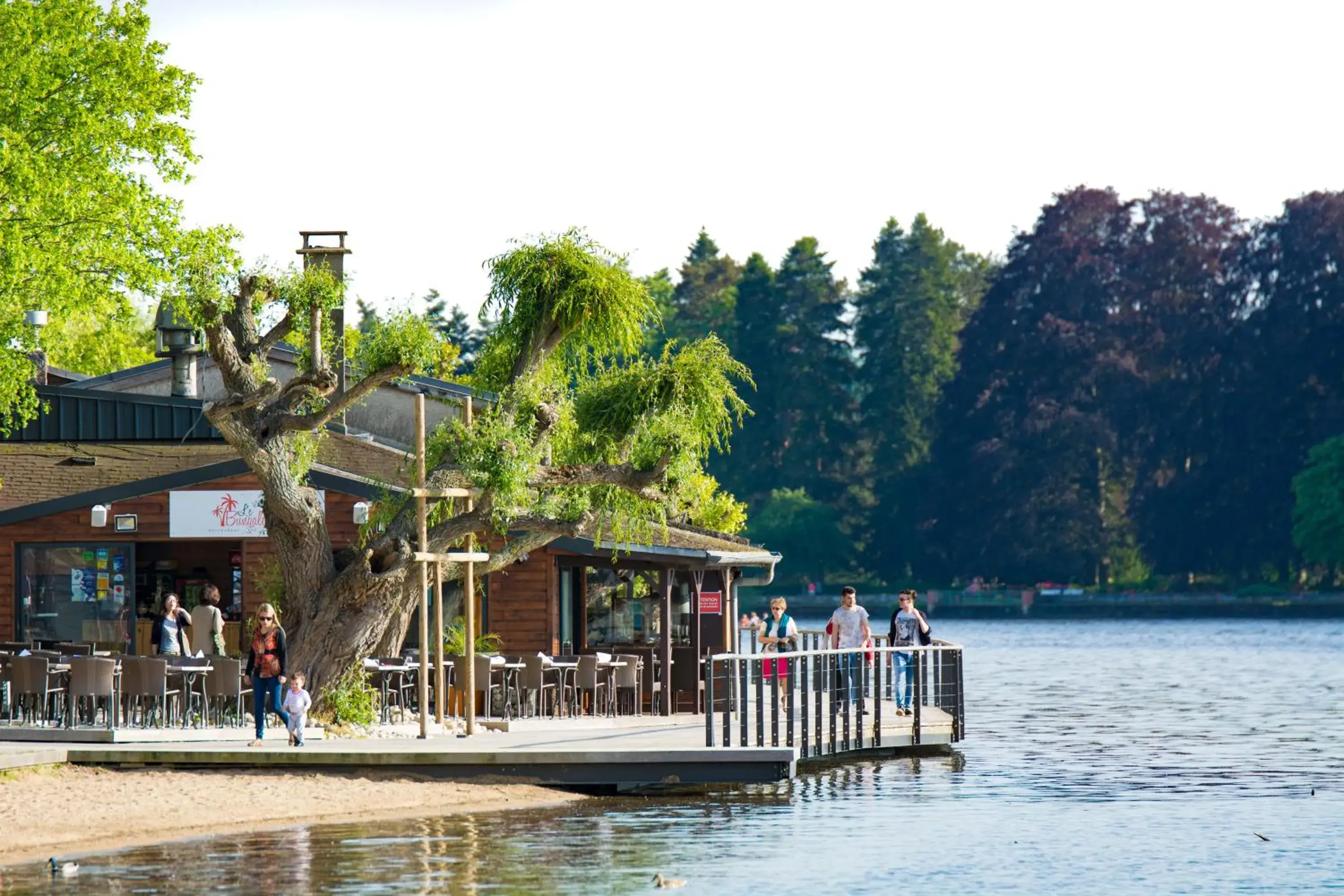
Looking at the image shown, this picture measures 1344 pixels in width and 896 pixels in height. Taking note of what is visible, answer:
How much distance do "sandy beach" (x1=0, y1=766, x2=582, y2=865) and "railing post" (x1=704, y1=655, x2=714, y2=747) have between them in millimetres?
1323

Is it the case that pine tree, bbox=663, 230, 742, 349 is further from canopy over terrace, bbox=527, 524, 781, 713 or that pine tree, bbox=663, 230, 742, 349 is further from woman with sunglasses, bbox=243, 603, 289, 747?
woman with sunglasses, bbox=243, 603, 289, 747

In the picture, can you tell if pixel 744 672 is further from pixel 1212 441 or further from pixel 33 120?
pixel 1212 441

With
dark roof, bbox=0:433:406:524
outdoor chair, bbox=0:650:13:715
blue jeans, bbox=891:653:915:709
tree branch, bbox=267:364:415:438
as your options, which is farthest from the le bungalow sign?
blue jeans, bbox=891:653:915:709

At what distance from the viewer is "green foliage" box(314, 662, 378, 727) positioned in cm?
2259

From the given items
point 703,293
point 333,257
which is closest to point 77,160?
point 333,257

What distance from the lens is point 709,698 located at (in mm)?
21062

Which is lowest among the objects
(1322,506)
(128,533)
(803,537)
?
(128,533)

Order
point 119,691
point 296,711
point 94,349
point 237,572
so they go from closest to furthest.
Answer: point 296,711, point 119,691, point 237,572, point 94,349

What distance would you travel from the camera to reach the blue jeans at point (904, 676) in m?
25.5

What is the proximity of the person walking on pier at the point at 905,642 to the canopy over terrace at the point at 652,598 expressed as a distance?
7.85ft

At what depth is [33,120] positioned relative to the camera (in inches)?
1059

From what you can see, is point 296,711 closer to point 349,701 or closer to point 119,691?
point 349,701

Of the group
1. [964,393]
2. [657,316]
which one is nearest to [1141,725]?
[657,316]

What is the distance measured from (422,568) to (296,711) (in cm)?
173
